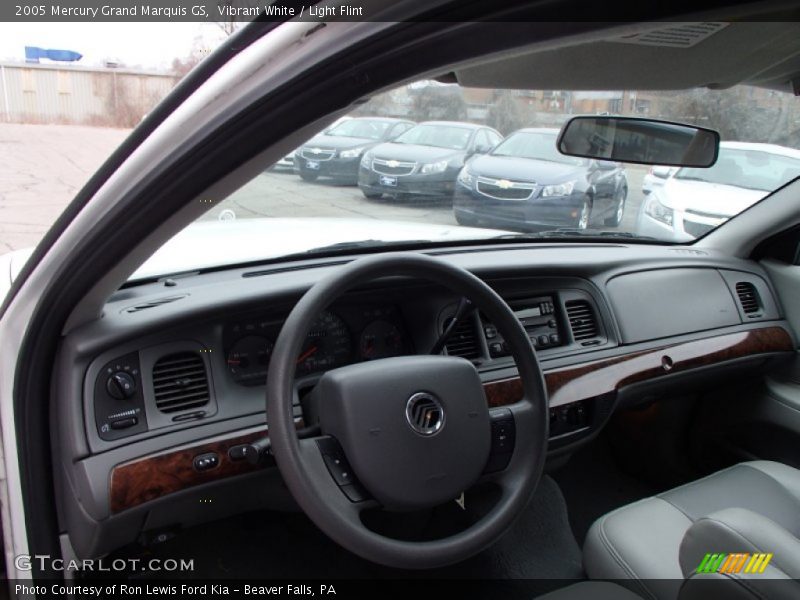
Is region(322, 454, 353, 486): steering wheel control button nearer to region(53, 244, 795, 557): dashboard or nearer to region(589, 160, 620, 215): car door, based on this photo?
region(53, 244, 795, 557): dashboard

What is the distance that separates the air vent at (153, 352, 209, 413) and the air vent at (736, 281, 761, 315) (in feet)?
8.68

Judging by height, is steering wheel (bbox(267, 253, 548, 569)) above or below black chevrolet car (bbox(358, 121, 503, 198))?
below

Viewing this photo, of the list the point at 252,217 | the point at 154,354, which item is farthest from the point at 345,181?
the point at 154,354

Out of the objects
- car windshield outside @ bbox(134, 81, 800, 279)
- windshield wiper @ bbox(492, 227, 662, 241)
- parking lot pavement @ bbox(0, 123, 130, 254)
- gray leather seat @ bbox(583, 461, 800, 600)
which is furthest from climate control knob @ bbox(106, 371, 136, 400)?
windshield wiper @ bbox(492, 227, 662, 241)

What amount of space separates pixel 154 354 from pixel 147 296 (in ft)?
0.72

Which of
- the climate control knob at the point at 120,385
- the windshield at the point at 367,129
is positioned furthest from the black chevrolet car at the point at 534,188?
the climate control knob at the point at 120,385

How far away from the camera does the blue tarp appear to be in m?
2.15

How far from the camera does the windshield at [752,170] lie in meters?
3.39

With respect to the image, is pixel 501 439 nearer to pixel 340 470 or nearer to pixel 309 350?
pixel 340 470

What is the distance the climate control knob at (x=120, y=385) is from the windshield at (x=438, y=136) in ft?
5.35

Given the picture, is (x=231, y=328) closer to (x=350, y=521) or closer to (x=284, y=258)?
(x=284, y=258)

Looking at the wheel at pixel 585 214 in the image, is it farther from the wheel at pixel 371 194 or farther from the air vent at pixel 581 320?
the wheel at pixel 371 194

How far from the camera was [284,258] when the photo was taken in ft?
8.18

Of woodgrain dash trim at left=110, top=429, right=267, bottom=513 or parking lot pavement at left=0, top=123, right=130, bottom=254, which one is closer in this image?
woodgrain dash trim at left=110, top=429, right=267, bottom=513
